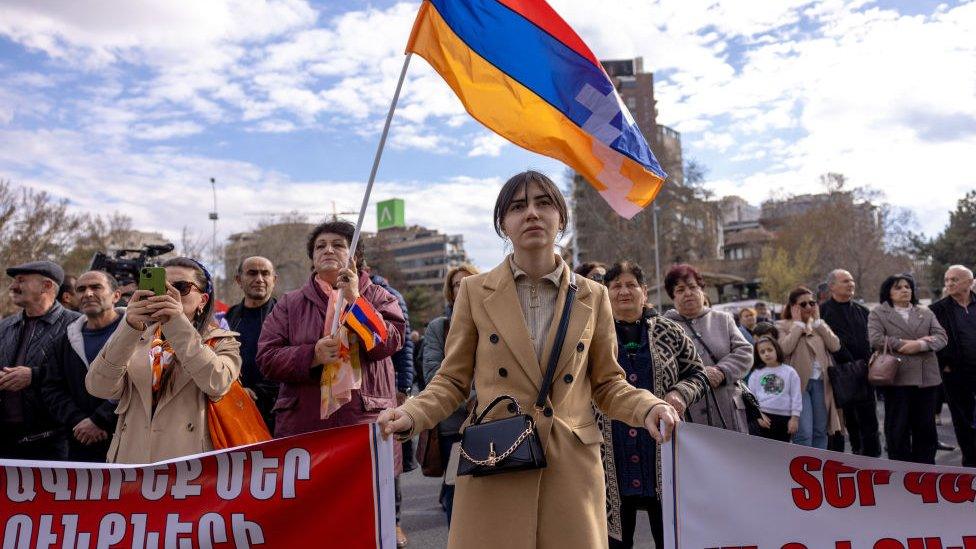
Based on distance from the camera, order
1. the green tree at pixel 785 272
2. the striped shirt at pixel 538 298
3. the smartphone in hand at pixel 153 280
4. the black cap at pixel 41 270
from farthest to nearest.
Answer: the green tree at pixel 785 272, the black cap at pixel 41 270, the smartphone in hand at pixel 153 280, the striped shirt at pixel 538 298

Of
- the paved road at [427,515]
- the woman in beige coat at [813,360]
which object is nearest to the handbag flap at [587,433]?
the paved road at [427,515]

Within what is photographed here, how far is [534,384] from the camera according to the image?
2574 millimetres

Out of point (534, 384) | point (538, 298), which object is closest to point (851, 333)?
point (538, 298)

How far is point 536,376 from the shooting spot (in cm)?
257

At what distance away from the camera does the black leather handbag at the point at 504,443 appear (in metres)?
2.40

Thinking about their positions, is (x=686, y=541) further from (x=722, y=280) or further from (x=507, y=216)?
(x=722, y=280)

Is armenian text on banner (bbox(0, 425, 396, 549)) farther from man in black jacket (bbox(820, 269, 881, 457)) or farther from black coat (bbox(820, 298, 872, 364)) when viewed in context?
black coat (bbox(820, 298, 872, 364))

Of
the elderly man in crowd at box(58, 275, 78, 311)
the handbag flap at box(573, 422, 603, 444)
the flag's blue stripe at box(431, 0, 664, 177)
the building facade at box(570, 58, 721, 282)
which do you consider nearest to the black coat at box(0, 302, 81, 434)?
the elderly man in crowd at box(58, 275, 78, 311)

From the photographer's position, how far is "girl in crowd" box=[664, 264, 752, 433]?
14.8 ft

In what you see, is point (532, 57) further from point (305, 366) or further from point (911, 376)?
point (911, 376)

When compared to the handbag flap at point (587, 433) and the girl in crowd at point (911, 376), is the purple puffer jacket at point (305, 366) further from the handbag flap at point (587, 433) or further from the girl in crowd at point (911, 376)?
the girl in crowd at point (911, 376)

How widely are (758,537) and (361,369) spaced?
2429 millimetres

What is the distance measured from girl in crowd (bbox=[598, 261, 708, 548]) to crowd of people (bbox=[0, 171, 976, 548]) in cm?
1

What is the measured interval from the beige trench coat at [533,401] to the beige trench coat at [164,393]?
1389 mm
